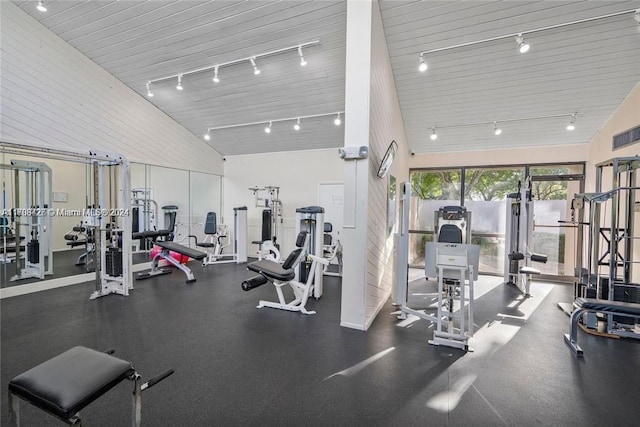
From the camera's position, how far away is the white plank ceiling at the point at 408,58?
3.60 m

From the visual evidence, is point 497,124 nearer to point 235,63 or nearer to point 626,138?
point 626,138

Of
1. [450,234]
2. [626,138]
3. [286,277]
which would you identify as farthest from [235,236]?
[626,138]

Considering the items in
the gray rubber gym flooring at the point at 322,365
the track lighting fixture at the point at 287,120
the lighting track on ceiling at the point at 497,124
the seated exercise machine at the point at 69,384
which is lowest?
the gray rubber gym flooring at the point at 322,365

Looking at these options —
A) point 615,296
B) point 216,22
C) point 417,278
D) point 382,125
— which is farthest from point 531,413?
point 216,22

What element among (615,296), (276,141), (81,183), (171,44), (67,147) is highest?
(171,44)

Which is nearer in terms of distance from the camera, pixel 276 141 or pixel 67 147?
pixel 67 147

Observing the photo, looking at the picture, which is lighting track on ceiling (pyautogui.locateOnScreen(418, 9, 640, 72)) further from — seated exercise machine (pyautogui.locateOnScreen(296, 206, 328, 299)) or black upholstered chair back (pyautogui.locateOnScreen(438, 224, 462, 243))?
seated exercise machine (pyautogui.locateOnScreen(296, 206, 328, 299))

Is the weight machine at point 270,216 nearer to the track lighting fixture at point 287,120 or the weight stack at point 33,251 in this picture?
the track lighting fixture at point 287,120

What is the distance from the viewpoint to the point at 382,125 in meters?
3.94

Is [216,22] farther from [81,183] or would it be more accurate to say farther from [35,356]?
[35,356]

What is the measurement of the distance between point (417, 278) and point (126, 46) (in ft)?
21.6

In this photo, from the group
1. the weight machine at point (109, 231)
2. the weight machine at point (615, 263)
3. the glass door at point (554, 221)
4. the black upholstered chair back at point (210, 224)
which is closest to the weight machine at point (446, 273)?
the weight machine at point (615, 263)

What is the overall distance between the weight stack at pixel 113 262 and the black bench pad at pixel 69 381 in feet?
12.1

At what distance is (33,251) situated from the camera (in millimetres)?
4699
